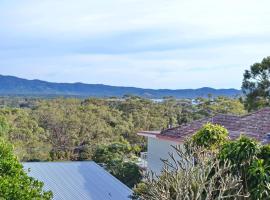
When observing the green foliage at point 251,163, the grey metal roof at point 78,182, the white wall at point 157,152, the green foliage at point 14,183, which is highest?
the green foliage at point 251,163

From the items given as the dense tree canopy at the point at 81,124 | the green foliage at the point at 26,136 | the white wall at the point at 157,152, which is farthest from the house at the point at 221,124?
the green foliage at the point at 26,136

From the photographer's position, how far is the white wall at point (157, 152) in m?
19.2

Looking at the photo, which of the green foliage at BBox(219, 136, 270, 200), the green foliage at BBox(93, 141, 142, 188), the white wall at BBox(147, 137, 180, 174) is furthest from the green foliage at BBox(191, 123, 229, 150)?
the green foliage at BBox(93, 141, 142, 188)

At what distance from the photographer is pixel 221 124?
17.9 metres

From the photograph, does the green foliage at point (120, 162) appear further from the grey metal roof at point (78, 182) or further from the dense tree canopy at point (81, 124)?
the grey metal roof at point (78, 182)

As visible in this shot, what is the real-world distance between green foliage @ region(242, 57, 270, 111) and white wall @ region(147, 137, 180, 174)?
→ 14.6 meters

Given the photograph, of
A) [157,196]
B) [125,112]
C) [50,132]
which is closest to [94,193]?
[157,196]

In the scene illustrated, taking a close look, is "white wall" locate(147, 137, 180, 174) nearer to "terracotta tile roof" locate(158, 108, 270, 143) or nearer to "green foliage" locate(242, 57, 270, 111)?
"terracotta tile roof" locate(158, 108, 270, 143)

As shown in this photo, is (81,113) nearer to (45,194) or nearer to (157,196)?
(45,194)

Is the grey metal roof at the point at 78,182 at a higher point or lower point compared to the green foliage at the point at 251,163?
lower

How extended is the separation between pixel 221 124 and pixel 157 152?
338 centimetres

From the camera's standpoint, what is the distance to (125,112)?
47781 mm

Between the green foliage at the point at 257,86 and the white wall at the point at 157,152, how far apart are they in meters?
14.6

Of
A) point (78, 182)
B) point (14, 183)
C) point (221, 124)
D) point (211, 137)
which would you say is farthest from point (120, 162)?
point (14, 183)
